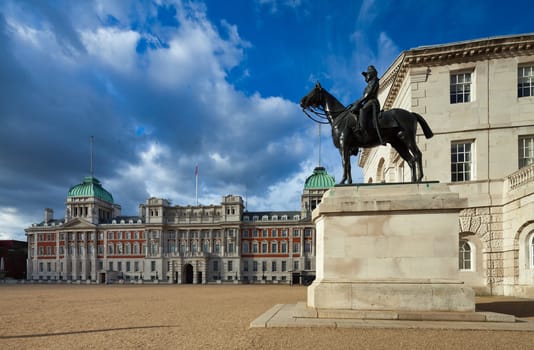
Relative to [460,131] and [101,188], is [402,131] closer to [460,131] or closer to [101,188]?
[460,131]

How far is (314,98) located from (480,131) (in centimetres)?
1364

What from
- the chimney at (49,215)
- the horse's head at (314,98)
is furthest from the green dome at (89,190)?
the horse's head at (314,98)

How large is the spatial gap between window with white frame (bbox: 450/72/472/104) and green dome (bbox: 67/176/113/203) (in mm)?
86905

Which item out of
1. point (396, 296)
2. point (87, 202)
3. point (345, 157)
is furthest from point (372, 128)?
point (87, 202)

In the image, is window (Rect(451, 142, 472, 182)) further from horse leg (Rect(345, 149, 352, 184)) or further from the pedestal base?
the pedestal base

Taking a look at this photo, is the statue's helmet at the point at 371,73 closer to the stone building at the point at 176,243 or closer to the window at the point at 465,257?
the window at the point at 465,257

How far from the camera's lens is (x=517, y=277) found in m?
17.0

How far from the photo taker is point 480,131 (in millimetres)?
19375

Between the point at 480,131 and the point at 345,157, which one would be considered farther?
the point at 480,131

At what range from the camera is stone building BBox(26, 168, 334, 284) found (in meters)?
77.2

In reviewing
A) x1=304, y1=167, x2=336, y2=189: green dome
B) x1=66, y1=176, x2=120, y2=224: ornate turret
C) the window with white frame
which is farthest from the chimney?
the window with white frame

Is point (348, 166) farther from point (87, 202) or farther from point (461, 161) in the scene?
point (87, 202)

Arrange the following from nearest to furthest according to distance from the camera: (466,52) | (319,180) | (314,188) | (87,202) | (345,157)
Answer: (345,157) < (466,52) < (314,188) < (319,180) < (87,202)

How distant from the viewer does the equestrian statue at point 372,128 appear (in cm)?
979
